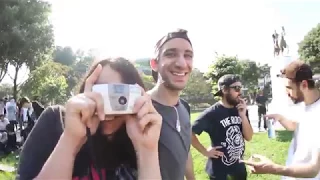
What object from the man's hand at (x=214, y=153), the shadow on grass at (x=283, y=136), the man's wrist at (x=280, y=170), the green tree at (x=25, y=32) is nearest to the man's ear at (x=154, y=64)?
the man's wrist at (x=280, y=170)

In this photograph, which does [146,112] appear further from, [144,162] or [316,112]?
[316,112]

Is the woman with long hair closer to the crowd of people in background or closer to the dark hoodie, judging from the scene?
the dark hoodie

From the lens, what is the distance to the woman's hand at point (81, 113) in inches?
47.0

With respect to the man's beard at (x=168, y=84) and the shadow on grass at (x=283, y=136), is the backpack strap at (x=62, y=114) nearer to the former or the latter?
the man's beard at (x=168, y=84)

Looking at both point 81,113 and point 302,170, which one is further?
point 302,170

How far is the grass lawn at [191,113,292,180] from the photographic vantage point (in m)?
6.85

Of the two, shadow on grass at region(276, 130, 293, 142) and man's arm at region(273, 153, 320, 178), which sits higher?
man's arm at region(273, 153, 320, 178)

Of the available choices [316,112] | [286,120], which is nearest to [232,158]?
[286,120]

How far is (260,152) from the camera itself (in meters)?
8.52

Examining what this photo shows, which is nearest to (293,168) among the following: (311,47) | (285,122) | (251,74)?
(285,122)

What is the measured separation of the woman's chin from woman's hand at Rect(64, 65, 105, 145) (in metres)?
0.07

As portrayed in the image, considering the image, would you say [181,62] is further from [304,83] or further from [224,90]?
[224,90]

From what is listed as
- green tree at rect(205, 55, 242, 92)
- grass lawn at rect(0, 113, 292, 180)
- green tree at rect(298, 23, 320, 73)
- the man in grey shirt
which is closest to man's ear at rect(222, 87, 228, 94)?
the man in grey shirt

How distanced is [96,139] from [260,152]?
7.72 m
